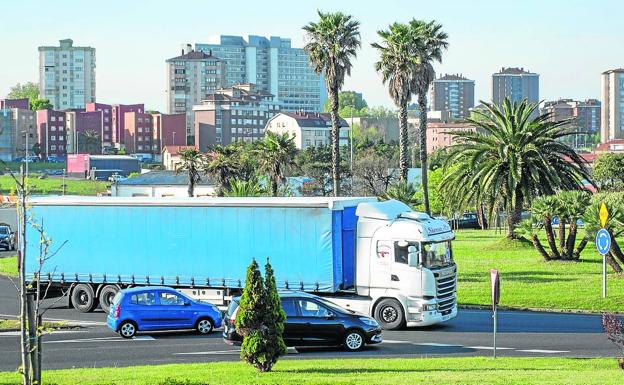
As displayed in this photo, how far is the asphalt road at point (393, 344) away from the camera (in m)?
25.2

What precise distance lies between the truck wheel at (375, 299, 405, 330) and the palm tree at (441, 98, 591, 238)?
2289 cm

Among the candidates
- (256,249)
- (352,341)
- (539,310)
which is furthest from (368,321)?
(539,310)

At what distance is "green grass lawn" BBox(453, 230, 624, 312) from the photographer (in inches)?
1400

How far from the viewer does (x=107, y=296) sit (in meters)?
34.7

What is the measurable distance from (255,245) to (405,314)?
513cm

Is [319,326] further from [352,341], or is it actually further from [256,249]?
[256,249]

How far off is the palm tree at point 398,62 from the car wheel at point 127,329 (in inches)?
1649

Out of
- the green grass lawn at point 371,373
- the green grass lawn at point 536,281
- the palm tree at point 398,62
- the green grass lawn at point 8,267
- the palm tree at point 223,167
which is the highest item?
the palm tree at point 398,62

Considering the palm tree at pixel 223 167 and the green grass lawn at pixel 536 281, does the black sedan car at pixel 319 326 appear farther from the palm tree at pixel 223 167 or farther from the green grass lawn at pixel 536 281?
the palm tree at pixel 223 167

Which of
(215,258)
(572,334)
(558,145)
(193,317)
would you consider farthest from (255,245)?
(558,145)

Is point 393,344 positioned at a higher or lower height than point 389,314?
lower

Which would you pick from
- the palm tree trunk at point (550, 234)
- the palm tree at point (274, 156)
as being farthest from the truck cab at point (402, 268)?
the palm tree at point (274, 156)

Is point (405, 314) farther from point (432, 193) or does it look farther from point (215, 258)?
point (432, 193)

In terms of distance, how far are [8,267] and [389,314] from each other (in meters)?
29.9
